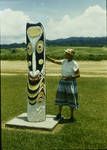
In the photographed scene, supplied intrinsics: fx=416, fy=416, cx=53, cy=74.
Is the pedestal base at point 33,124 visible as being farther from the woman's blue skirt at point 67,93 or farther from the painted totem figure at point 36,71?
the woman's blue skirt at point 67,93

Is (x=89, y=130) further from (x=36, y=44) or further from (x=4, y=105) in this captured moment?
(x=4, y=105)

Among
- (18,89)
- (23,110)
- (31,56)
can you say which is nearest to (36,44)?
(31,56)

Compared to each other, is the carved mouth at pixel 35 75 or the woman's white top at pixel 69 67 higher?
the woman's white top at pixel 69 67

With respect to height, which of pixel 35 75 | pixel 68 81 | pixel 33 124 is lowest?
pixel 33 124

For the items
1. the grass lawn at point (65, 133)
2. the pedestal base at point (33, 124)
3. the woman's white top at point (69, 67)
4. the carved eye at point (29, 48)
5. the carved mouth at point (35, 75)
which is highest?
the carved eye at point (29, 48)

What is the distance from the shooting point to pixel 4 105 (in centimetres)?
1381

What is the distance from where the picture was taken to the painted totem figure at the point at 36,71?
32.8 ft

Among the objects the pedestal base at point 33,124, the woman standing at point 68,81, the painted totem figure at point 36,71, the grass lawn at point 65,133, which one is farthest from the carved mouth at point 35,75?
the grass lawn at point 65,133

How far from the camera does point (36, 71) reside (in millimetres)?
10062

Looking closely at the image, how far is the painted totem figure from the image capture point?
10000 mm

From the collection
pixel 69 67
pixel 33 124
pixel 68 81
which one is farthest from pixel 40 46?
pixel 33 124

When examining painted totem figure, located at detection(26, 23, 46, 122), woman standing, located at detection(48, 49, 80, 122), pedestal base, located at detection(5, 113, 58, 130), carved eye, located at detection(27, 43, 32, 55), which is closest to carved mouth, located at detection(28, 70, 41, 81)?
painted totem figure, located at detection(26, 23, 46, 122)

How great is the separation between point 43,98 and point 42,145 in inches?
76.6

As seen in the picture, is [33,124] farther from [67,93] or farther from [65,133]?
[67,93]
